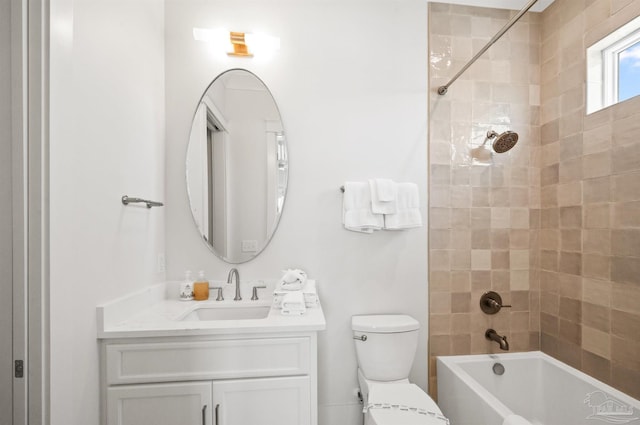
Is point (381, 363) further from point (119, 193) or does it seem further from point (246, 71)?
point (246, 71)

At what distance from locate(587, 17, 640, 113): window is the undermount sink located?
2083mm

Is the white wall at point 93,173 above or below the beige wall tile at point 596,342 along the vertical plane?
above

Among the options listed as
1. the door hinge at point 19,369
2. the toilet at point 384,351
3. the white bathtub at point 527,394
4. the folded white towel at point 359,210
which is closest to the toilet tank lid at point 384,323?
the toilet at point 384,351

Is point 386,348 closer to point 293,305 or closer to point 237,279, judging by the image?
point 293,305

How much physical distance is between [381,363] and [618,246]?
51.4 inches

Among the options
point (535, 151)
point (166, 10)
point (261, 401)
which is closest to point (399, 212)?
point (535, 151)

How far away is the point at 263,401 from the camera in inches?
50.8

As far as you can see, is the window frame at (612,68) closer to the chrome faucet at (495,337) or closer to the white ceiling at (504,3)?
the white ceiling at (504,3)

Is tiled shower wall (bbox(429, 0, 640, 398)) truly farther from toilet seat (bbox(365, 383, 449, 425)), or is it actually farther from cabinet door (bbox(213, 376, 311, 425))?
cabinet door (bbox(213, 376, 311, 425))

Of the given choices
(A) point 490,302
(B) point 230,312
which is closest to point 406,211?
(A) point 490,302

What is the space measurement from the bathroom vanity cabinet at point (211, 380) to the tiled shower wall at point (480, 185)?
0.98 metres

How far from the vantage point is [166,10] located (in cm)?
177

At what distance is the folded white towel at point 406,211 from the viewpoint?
1.71 meters

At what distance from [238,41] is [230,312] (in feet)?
5.00
